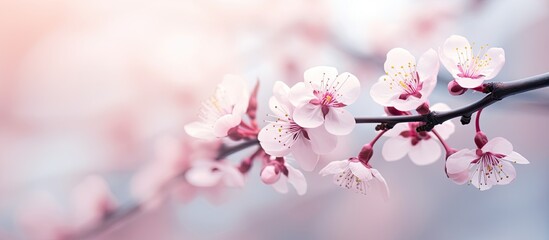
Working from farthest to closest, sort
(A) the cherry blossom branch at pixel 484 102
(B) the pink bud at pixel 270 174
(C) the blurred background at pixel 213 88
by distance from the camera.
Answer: (C) the blurred background at pixel 213 88 < (B) the pink bud at pixel 270 174 < (A) the cherry blossom branch at pixel 484 102

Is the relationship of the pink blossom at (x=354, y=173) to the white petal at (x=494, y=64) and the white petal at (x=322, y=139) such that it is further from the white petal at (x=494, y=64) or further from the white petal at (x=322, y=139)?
the white petal at (x=494, y=64)

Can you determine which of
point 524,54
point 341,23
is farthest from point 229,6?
point 524,54

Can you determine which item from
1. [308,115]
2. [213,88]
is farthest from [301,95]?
[213,88]

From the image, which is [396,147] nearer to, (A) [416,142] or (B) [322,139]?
(A) [416,142]

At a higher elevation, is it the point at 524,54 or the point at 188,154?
the point at 188,154

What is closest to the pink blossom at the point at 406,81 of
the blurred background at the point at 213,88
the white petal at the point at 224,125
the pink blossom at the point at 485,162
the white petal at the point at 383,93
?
the white petal at the point at 383,93

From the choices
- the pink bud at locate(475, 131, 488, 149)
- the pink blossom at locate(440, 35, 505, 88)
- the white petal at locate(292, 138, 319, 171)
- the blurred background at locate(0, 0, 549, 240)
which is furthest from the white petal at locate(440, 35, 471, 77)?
the blurred background at locate(0, 0, 549, 240)

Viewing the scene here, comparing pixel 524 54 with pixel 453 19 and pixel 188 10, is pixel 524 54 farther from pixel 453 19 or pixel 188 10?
pixel 188 10

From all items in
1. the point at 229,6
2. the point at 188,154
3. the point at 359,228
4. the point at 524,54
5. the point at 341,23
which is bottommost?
the point at 359,228

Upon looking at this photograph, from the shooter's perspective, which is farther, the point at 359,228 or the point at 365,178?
the point at 359,228
